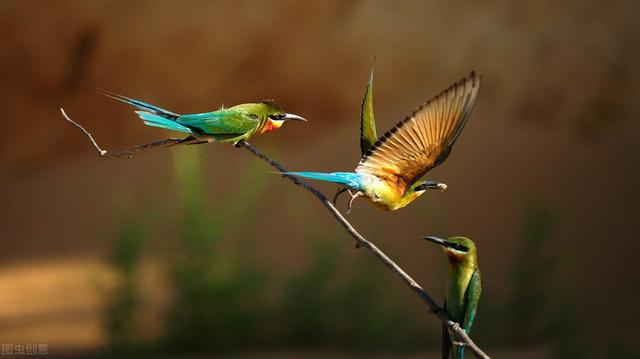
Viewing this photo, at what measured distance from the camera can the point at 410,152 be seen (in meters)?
0.53

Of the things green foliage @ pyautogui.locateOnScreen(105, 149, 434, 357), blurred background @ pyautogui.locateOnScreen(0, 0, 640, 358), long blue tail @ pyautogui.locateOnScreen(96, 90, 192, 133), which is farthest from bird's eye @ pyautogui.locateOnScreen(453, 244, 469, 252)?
blurred background @ pyautogui.locateOnScreen(0, 0, 640, 358)

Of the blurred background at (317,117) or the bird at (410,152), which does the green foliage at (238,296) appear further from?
the bird at (410,152)

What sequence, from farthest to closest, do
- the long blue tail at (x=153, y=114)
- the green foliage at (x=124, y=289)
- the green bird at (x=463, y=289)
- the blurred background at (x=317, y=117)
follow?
1. the blurred background at (x=317, y=117)
2. the green foliage at (x=124, y=289)
3. the green bird at (x=463, y=289)
4. the long blue tail at (x=153, y=114)

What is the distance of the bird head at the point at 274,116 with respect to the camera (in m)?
0.54

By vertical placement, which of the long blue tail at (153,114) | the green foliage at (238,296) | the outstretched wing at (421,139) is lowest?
the green foliage at (238,296)

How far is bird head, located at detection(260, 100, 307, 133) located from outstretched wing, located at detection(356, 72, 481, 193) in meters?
0.05

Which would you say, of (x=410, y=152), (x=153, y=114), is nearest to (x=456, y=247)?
(x=410, y=152)

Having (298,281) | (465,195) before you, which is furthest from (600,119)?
(298,281)

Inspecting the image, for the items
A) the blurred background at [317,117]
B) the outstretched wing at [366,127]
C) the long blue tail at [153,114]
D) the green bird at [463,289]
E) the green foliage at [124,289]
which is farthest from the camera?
the blurred background at [317,117]

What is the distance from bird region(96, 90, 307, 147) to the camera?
18.7 inches

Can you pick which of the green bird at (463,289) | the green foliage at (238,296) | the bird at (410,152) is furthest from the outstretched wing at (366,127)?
the green foliage at (238,296)

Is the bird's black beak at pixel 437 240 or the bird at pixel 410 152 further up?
the bird at pixel 410 152

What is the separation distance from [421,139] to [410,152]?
13 mm

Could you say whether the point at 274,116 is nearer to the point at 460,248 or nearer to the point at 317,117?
the point at 460,248
